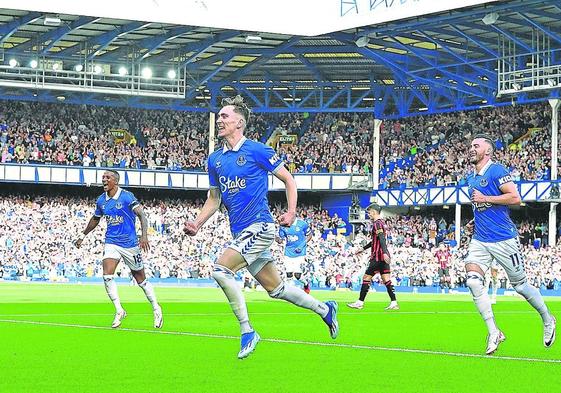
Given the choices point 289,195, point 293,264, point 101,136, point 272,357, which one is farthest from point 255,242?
point 101,136

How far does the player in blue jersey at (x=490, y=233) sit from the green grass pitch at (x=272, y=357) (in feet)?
2.24

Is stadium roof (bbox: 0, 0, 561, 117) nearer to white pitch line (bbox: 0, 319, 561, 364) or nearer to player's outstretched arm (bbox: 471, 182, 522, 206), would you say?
white pitch line (bbox: 0, 319, 561, 364)

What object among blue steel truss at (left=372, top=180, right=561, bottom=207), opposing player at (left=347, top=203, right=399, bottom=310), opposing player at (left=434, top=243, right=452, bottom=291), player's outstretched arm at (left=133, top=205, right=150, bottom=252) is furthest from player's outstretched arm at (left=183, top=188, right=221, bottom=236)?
blue steel truss at (left=372, top=180, right=561, bottom=207)

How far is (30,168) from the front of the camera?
206ft

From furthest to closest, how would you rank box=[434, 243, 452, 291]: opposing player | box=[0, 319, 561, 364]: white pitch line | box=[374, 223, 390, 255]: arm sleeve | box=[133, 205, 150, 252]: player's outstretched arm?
box=[434, 243, 452, 291]: opposing player → box=[374, 223, 390, 255]: arm sleeve → box=[133, 205, 150, 252]: player's outstretched arm → box=[0, 319, 561, 364]: white pitch line

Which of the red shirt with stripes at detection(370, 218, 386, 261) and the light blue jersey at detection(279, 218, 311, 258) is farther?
the light blue jersey at detection(279, 218, 311, 258)

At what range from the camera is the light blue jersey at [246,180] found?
39.0ft

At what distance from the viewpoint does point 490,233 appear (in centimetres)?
1303

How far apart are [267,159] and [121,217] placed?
6.21 meters

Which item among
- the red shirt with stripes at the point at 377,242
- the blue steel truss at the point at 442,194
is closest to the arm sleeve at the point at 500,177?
the red shirt with stripes at the point at 377,242

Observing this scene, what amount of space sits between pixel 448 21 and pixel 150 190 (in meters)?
25.9

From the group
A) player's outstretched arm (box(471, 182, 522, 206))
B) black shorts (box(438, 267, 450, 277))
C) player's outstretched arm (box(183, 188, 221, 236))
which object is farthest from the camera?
black shorts (box(438, 267, 450, 277))

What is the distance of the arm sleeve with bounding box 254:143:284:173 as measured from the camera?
11.8m

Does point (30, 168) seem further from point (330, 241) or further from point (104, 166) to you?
point (330, 241)
